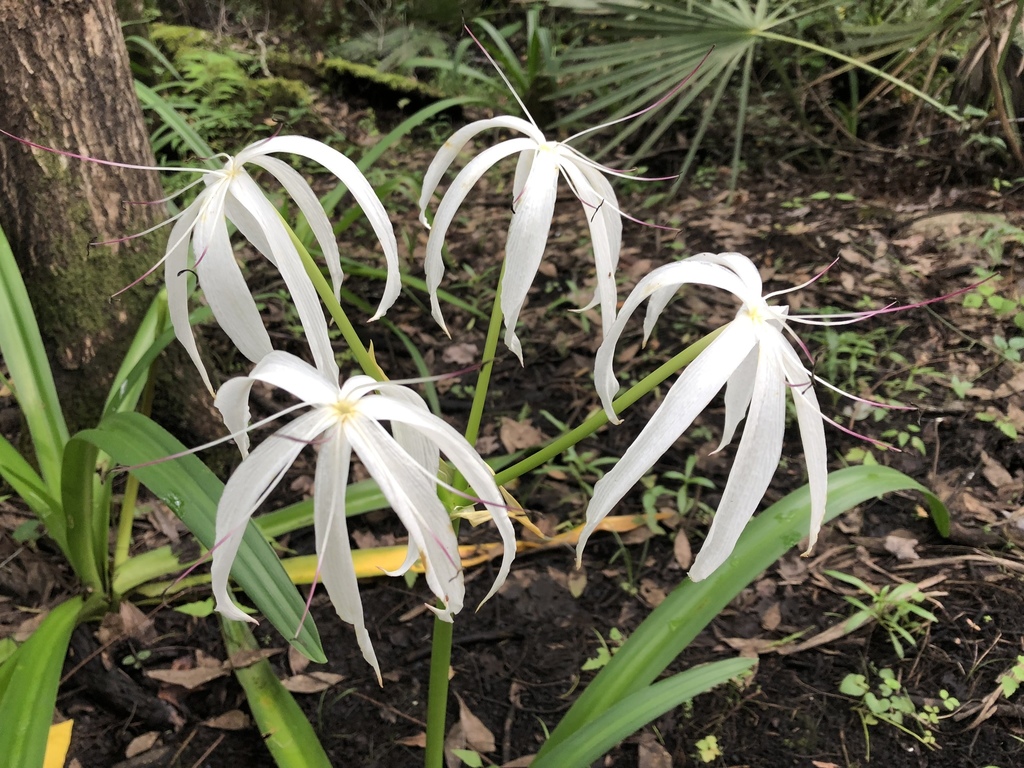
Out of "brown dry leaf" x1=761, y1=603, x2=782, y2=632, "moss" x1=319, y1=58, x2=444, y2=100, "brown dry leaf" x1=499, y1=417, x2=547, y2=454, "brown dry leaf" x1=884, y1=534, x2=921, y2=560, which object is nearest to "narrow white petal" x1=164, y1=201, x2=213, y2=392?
"brown dry leaf" x1=499, y1=417, x2=547, y2=454

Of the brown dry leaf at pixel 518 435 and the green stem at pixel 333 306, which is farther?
the brown dry leaf at pixel 518 435

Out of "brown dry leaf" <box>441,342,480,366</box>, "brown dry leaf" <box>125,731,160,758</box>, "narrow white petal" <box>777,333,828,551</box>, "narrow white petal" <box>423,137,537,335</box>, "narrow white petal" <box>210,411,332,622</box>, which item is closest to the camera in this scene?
"narrow white petal" <box>210,411,332,622</box>

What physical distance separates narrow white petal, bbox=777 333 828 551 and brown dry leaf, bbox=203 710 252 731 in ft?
Answer: 3.83

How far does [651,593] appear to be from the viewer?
65.3 inches

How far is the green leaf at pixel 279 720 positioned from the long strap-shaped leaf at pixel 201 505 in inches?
14.3

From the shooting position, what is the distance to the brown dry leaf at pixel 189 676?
4.64 feet

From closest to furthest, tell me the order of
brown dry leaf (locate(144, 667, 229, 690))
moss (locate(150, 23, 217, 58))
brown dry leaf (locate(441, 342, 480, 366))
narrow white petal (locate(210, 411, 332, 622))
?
narrow white petal (locate(210, 411, 332, 622)) → brown dry leaf (locate(144, 667, 229, 690)) → brown dry leaf (locate(441, 342, 480, 366)) → moss (locate(150, 23, 217, 58))

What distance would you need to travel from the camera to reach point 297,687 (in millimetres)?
1452

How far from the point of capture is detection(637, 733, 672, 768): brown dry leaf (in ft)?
4.32

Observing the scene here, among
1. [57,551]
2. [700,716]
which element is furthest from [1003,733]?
[57,551]

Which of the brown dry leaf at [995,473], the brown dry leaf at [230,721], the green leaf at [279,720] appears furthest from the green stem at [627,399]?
the brown dry leaf at [995,473]

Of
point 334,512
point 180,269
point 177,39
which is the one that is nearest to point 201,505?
point 180,269

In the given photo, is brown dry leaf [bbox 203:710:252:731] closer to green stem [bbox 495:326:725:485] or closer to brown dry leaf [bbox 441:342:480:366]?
green stem [bbox 495:326:725:485]

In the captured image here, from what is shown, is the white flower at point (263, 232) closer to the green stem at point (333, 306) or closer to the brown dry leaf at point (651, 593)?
the green stem at point (333, 306)
